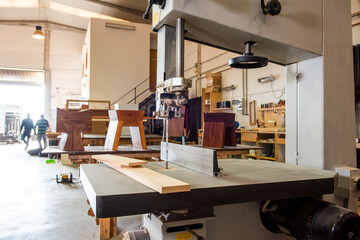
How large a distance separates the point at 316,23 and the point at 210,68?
249 inches

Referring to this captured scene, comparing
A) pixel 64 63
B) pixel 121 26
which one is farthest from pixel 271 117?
pixel 64 63

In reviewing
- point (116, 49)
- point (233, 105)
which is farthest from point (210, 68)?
point (116, 49)

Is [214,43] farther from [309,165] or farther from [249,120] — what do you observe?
[249,120]

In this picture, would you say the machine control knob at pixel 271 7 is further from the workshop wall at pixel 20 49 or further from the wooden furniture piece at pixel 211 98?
the workshop wall at pixel 20 49

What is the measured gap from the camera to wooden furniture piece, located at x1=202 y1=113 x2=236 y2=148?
266 centimetres

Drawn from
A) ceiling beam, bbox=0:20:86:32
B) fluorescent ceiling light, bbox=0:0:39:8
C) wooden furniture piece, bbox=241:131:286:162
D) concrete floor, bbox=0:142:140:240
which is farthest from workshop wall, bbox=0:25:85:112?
wooden furniture piece, bbox=241:131:286:162

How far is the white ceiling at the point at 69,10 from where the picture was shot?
28.6 ft

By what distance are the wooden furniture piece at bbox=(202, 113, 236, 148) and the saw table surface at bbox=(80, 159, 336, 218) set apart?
1472 mm

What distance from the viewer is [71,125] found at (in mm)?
2459

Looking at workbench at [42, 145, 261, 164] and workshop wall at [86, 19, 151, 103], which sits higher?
workshop wall at [86, 19, 151, 103]

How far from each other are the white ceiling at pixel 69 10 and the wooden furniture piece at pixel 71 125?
6879mm

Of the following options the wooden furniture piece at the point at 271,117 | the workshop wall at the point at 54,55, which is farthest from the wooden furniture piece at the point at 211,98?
the workshop wall at the point at 54,55

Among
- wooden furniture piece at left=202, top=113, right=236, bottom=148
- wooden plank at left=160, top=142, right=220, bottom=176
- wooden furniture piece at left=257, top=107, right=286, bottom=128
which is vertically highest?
wooden furniture piece at left=257, top=107, right=286, bottom=128

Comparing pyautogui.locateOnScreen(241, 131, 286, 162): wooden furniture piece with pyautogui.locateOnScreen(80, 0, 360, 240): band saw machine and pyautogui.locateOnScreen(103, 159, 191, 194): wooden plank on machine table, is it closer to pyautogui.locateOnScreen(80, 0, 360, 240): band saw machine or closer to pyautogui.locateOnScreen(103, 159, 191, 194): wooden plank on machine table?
pyautogui.locateOnScreen(80, 0, 360, 240): band saw machine
